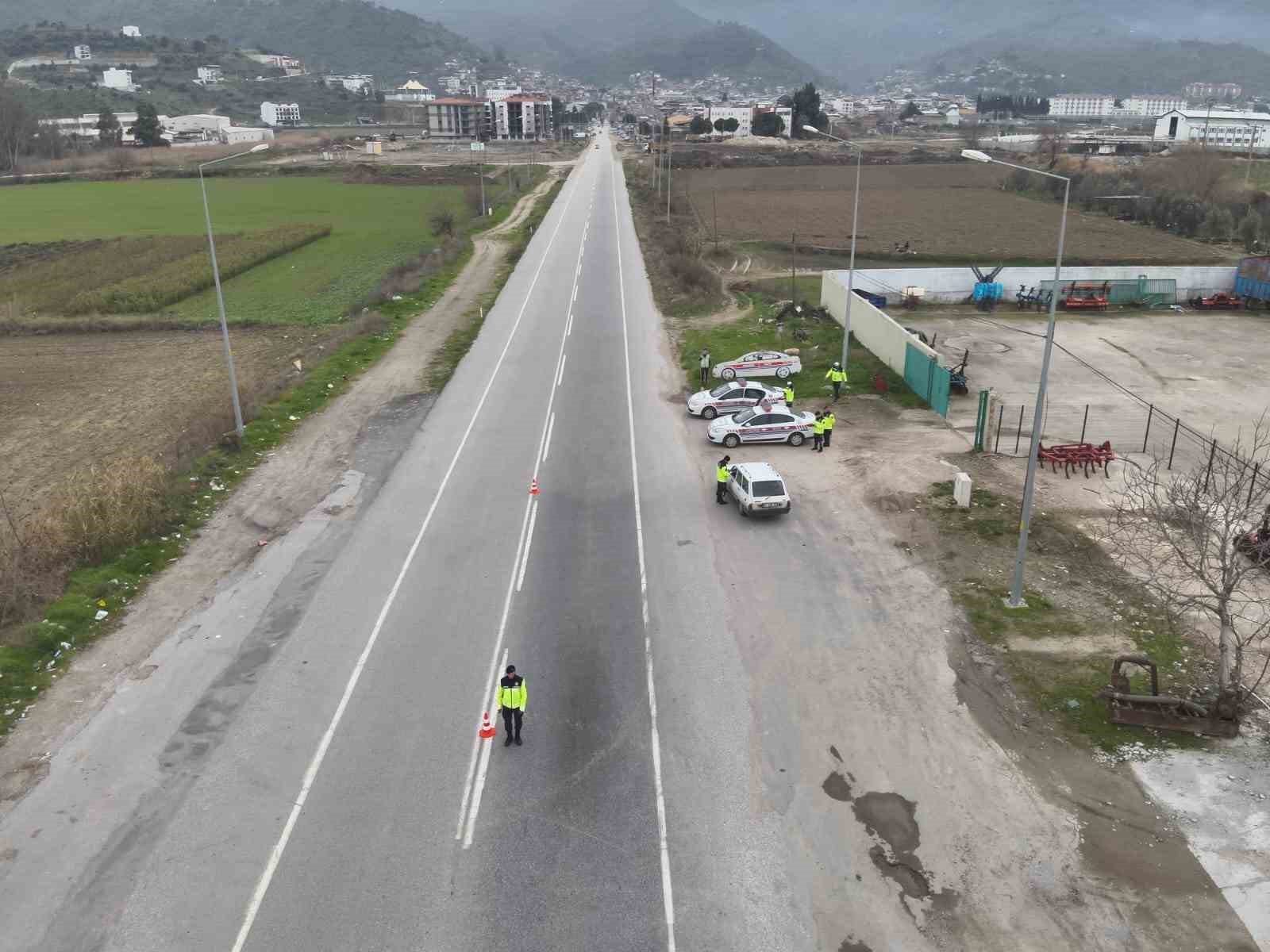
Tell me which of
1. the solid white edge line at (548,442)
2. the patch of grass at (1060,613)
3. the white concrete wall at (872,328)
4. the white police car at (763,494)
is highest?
the white concrete wall at (872,328)

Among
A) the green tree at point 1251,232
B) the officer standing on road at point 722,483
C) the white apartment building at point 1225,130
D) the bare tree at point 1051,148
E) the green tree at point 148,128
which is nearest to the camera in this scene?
the officer standing on road at point 722,483

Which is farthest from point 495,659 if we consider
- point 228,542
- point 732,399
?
point 732,399

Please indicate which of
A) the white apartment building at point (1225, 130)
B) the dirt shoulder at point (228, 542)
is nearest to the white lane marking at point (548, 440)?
the dirt shoulder at point (228, 542)

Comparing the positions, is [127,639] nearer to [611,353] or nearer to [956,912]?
[956,912]

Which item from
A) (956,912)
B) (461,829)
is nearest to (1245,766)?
(956,912)

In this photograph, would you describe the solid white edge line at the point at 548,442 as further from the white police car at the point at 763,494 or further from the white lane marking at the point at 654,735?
the white police car at the point at 763,494

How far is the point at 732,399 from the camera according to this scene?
31.8 metres

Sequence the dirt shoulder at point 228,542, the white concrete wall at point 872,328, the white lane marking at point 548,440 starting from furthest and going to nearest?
1. the white concrete wall at point 872,328
2. the white lane marking at point 548,440
3. the dirt shoulder at point 228,542

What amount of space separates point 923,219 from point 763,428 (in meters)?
63.9

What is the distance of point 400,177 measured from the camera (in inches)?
4995

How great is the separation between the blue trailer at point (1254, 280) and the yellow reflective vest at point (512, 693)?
163ft

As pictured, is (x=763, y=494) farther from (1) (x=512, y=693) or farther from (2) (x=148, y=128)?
(2) (x=148, y=128)

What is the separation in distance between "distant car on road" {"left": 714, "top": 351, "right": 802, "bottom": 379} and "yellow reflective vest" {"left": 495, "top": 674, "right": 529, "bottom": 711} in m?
23.1

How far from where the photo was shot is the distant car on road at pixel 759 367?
3625cm
